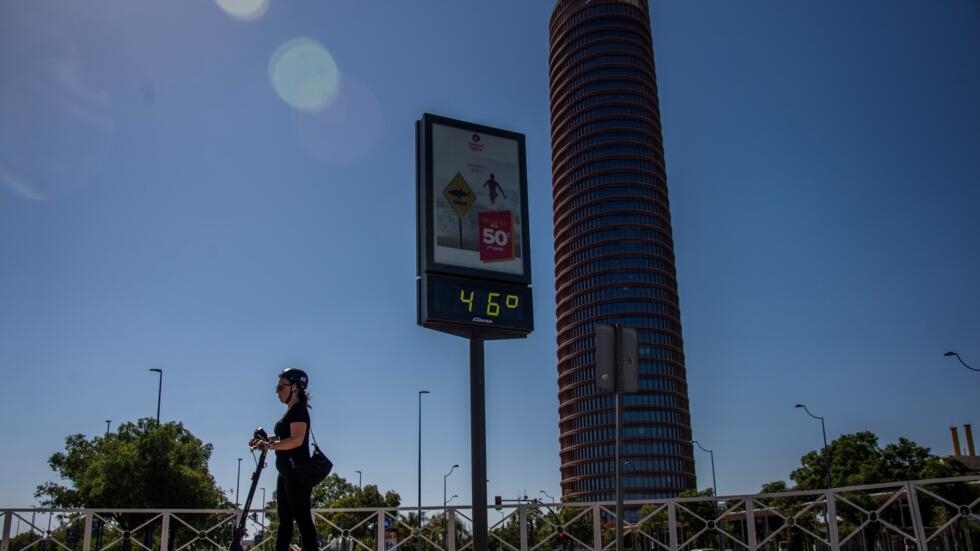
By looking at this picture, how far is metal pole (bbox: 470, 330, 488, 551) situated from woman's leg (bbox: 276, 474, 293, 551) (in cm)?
353

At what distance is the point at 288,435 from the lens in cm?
838

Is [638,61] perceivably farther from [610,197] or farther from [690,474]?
[690,474]

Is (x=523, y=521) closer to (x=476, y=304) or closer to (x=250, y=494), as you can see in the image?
(x=476, y=304)

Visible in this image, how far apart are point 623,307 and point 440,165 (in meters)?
159

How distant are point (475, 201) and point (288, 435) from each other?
5.85 meters

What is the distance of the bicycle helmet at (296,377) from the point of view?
8500 millimetres

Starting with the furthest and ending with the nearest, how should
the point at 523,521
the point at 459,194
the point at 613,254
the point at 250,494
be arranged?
1. the point at 613,254
2. the point at 523,521
3. the point at 459,194
4. the point at 250,494

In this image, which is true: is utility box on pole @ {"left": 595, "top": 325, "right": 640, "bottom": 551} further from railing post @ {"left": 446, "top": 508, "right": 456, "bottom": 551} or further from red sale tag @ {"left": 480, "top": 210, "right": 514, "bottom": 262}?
railing post @ {"left": 446, "top": 508, "right": 456, "bottom": 551}

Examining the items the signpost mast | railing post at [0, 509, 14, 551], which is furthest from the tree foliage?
the signpost mast

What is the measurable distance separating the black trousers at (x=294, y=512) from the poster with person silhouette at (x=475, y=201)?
4774mm

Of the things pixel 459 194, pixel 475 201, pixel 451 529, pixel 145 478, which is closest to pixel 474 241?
pixel 475 201

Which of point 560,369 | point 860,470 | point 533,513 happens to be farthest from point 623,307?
point 533,513

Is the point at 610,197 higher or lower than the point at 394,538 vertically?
higher

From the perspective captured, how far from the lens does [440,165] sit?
12992mm
